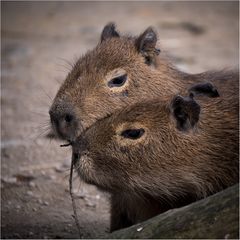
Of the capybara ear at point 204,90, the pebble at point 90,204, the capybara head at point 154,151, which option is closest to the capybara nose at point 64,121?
the capybara head at point 154,151

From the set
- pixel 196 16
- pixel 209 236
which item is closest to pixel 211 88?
pixel 209 236

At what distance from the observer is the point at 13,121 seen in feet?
25.7

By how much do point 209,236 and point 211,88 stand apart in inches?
56.4

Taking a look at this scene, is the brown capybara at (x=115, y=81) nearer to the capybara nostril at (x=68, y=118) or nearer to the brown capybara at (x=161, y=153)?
the capybara nostril at (x=68, y=118)

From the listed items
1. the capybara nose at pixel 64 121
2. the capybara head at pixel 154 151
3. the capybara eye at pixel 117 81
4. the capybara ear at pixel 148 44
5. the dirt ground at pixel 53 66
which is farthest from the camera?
the dirt ground at pixel 53 66

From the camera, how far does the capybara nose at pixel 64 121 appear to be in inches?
189

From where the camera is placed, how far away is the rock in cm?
363

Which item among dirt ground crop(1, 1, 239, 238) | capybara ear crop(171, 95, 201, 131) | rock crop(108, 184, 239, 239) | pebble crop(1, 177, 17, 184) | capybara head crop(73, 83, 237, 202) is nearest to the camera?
rock crop(108, 184, 239, 239)

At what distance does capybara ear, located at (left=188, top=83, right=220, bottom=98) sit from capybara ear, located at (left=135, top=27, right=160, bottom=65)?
0.85 metres

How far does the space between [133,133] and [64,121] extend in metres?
0.58

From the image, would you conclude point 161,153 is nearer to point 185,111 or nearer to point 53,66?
point 185,111

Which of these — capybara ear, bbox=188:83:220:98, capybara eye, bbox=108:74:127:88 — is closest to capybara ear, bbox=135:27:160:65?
capybara eye, bbox=108:74:127:88

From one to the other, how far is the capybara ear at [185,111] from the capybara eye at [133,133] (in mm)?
257

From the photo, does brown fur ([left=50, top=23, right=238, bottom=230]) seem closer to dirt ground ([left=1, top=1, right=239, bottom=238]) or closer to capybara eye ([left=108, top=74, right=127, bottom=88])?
capybara eye ([left=108, top=74, right=127, bottom=88])
